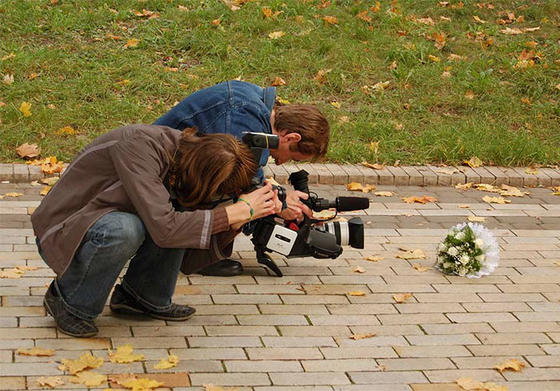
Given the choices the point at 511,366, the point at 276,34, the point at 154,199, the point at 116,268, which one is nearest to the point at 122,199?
the point at 154,199

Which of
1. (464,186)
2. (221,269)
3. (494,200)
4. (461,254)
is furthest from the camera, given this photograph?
(464,186)

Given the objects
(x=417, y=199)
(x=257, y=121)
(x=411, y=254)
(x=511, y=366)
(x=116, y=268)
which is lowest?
(x=417, y=199)

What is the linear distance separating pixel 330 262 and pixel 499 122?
10.8 ft

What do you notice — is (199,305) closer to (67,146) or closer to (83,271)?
(83,271)

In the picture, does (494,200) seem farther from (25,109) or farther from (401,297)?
(25,109)

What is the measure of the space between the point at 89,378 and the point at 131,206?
0.73m

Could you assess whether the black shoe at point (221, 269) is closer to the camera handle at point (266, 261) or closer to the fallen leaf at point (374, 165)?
the camera handle at point (266, 261)

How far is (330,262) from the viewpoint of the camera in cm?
561

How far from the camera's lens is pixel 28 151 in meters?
7.01

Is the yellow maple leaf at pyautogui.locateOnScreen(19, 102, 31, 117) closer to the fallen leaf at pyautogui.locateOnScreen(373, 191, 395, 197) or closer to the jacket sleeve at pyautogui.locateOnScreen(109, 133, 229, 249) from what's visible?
the fallen leaf at pyautogui.locateOnScreen(373, 191, 395, 197)

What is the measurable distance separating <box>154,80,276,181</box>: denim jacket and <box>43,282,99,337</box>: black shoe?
1191 millimetres

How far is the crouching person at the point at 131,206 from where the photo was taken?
4.13m

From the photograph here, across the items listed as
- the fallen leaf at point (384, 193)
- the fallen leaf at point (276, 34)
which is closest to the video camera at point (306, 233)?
the fallen leaf at point (384, 193)

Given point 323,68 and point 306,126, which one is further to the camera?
point 323,68
